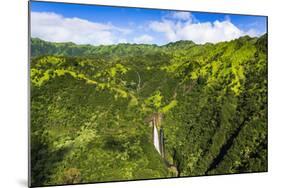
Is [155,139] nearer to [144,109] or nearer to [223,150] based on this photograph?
[144,109]

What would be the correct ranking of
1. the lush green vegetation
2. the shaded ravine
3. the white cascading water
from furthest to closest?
the shaded ravine, the white cascading water, the lush green vegetation

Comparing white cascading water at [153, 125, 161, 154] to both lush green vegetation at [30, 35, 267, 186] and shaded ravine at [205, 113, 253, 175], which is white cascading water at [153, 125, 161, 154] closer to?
lush green vegetation at [30, 35, 267, 186]

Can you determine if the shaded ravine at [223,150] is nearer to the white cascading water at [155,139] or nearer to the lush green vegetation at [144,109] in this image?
the lush green vegetation at [144,109]

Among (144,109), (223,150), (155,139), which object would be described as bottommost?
(223,150)

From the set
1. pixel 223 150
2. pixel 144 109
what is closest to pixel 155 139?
pixel 144 109

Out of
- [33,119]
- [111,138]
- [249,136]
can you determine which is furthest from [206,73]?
[33,119]

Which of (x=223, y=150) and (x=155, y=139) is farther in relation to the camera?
(x=223, y=150)

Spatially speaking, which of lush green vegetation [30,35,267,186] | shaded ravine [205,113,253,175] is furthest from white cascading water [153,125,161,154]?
shaded ravine [205,113,253,175]

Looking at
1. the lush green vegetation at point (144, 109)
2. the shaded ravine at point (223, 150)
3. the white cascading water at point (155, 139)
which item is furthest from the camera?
the shaded ravine at point (223, 150)

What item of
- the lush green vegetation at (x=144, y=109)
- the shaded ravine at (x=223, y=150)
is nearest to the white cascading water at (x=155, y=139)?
the lush green vegetation at (x=144, y=109)

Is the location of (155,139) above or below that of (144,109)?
below
